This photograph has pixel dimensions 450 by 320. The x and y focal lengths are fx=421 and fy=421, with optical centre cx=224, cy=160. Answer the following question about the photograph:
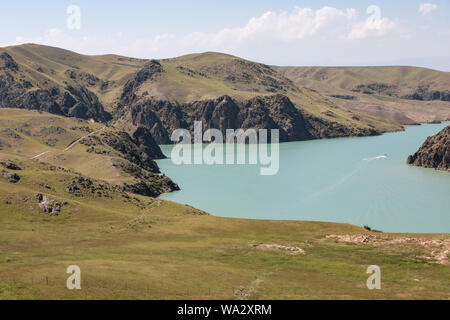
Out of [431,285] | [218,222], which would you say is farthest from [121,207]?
[431,285]

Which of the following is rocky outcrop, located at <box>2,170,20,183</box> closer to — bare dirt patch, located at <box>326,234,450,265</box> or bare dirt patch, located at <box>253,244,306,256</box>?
bare dirt patch, located at <box>253,244,306,256</box>

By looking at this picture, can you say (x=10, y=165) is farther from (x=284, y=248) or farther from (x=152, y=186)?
(x=284, y=248)

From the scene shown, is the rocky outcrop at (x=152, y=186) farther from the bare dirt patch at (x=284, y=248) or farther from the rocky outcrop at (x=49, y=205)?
the bare dirt patch at (x=284, y=248)

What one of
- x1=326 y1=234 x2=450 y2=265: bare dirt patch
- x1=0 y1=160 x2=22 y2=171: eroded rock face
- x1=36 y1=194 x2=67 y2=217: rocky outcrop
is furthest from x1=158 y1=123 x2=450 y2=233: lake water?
x1=36 y1=194 x2=67 y2=217: rocky outcrop

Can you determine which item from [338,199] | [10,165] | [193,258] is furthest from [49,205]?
[338,199]

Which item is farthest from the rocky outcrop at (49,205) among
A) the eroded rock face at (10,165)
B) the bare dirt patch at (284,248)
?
the bare dirt patch at (284,248)

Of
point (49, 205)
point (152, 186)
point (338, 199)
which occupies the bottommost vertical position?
point (338, 199)

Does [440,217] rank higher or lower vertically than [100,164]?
lower

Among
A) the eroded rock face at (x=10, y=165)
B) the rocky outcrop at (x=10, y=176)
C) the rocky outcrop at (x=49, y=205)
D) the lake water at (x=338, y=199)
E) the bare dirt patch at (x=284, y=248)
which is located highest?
the eroded rock face at (x=10, y=165)

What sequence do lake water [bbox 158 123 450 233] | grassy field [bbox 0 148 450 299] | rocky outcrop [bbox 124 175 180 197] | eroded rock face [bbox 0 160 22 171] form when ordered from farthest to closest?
rocky outcrop [bbox 124 175 180 197]
lake water [bbox 158 123 450 233]
eroded rock face [bbox 0 160 22 171]
grassy field [bbox 0 148 450 299]

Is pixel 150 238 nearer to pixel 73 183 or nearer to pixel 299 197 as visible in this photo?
pixel 73 183

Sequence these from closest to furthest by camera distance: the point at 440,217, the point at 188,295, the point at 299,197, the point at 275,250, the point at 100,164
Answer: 1. the point at 188,295
2. the point at 275,250
3. the point at 440,217
4. the point at 299,197
5. the point at 100,164
